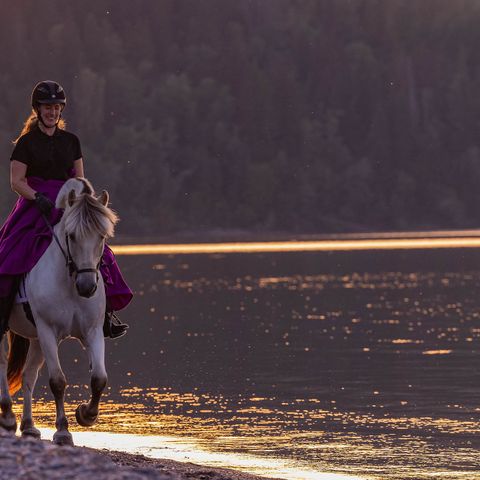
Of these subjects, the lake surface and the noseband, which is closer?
the noseband

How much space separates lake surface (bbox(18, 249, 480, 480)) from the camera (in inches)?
640

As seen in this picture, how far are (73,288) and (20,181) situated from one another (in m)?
1.29

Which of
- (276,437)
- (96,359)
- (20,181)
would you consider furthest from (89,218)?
(276,437)

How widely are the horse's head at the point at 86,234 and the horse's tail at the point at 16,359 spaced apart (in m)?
1.96

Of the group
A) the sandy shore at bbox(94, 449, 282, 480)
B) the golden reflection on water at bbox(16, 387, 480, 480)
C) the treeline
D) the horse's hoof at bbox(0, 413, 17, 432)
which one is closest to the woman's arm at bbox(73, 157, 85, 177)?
the horse's hoof at bbox(0, 413, 17, 432)

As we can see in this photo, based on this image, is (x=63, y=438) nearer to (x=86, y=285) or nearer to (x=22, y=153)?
(x=86, y=285)

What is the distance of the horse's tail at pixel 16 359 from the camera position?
1468 cm

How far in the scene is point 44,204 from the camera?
13.5m

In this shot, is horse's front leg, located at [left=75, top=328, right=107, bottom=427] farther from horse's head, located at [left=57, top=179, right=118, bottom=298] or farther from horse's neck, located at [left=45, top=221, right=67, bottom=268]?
horse's neck, located at [left=45, top=221, right=67, bottom=268]

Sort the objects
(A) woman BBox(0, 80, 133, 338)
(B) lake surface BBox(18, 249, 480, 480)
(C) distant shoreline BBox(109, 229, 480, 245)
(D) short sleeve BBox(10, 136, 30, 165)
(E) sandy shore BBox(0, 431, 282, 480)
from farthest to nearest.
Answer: (C) distant shoreline BBox(109, 229, 480, 245) → (B) lake surface BBox(18, 249, 480, 480) → (D) short sleeve BBox(10, 136, 30, 165) → (A) woman BBox(0, 80, 133, 338) → (E) sandy shore BBox(0, 431, 282, 480)

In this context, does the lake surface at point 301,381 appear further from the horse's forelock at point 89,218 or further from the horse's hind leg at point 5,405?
the horse's forelock at point 89,218

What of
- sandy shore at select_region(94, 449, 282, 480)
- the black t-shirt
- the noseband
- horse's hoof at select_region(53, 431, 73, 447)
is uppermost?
the black t-shirt

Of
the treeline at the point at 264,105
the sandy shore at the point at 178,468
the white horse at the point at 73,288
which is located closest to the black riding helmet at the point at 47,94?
the white horse at the point at 73,288

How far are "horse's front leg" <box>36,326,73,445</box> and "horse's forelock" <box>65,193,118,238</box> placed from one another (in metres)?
0.90
